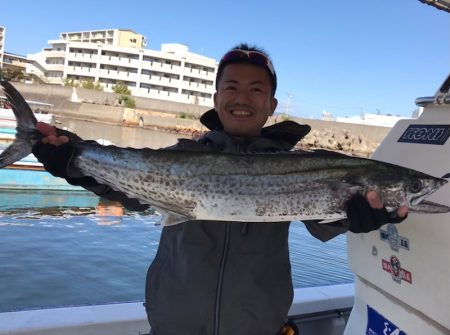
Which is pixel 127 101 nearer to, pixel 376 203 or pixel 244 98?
pixel 244 98

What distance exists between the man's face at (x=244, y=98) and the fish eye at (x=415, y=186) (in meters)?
0.84

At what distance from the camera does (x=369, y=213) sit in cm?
193

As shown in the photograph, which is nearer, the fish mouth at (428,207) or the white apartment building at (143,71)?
the fish mouth at (428,207)

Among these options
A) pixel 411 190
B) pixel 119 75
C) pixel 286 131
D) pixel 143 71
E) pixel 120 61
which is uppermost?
pixel 120 61

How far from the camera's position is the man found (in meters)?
2.09

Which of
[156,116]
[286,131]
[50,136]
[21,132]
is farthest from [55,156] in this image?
[156,116]

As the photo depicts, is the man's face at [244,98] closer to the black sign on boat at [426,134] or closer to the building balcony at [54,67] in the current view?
the black sign on boat at [426,134]

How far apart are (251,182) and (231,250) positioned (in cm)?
34

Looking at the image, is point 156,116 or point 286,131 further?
point 156,116

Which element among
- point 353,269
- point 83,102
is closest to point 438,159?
point 353,269

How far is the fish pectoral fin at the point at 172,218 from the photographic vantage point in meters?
2.07

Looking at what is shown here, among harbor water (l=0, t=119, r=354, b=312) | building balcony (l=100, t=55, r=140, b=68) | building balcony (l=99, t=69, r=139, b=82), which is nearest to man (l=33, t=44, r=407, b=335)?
harbor water (l=0, t=119, r=354, b=312)

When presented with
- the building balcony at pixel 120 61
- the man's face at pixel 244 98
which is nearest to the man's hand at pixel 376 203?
the man's face at pixel 244 98

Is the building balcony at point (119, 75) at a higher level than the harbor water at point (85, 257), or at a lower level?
higher
